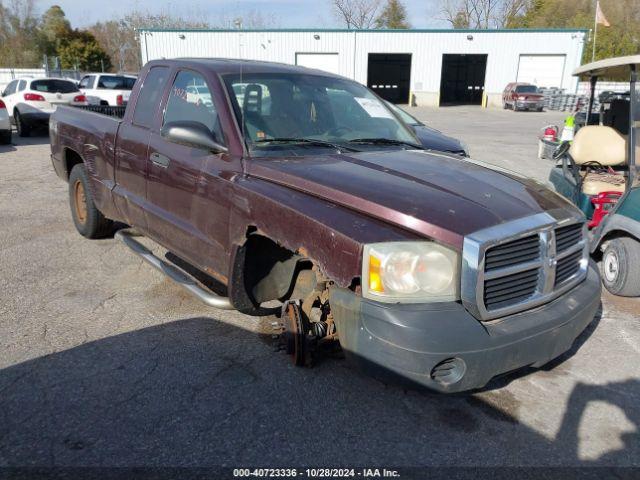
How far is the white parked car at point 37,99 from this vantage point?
15.3 m

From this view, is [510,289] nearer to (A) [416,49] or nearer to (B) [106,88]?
(B) [106,88]

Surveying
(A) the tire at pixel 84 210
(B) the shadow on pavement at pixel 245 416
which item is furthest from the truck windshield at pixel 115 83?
(B) the shadow on pavement at pixel 245 416

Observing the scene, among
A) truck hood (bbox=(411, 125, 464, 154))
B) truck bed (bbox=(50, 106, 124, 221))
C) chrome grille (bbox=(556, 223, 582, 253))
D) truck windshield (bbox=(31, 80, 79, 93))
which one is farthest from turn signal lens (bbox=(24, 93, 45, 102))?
chrome grille (bbox=(556, 223, 582, 253))

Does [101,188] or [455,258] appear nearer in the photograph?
[455,258]

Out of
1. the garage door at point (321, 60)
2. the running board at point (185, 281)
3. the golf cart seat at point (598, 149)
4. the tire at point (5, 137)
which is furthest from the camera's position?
the garage door at point (321, 60)

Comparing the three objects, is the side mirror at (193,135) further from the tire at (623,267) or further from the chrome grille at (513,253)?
the tire at (623,267)

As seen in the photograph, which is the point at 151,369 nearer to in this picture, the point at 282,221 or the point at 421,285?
the point at 282,221

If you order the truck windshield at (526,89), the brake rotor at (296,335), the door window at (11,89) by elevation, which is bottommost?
the brake rotor at (296,335)

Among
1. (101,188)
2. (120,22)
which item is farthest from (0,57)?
(101,188)

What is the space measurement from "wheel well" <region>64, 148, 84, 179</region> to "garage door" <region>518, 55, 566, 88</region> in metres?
37.6

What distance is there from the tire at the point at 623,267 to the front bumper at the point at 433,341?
2.32 m

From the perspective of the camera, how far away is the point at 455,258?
2.54 metres

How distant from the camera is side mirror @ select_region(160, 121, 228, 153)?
11.1 ft

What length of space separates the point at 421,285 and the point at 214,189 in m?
1.58
